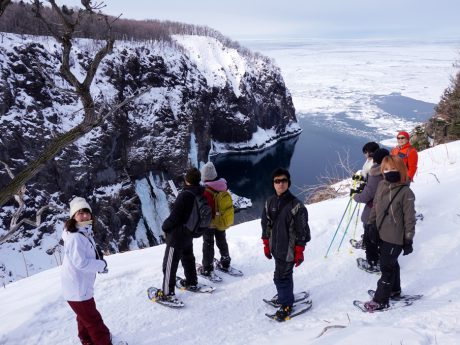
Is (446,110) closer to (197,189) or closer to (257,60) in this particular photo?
(197,189)

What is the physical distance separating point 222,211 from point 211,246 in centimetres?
64

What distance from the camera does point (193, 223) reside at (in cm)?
493

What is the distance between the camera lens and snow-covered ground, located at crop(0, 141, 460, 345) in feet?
13.9

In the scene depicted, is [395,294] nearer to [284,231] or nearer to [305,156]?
[284,231]

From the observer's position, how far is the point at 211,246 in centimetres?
574

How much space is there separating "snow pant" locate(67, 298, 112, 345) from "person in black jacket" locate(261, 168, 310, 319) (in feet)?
6.95

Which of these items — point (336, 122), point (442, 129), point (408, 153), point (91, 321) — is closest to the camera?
point (91, 321)

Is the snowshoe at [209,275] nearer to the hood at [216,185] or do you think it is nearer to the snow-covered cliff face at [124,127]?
the hood at [216,185]

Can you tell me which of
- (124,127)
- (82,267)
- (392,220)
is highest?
(392,220)

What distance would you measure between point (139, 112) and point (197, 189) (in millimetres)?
43470

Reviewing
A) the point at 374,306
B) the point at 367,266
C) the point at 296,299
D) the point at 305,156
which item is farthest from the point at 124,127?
the point at 374,306

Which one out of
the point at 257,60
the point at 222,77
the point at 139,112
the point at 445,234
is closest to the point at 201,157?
the point at 139,112

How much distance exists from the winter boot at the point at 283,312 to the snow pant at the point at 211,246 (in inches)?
57.1

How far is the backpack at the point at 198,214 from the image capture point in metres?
4.92
